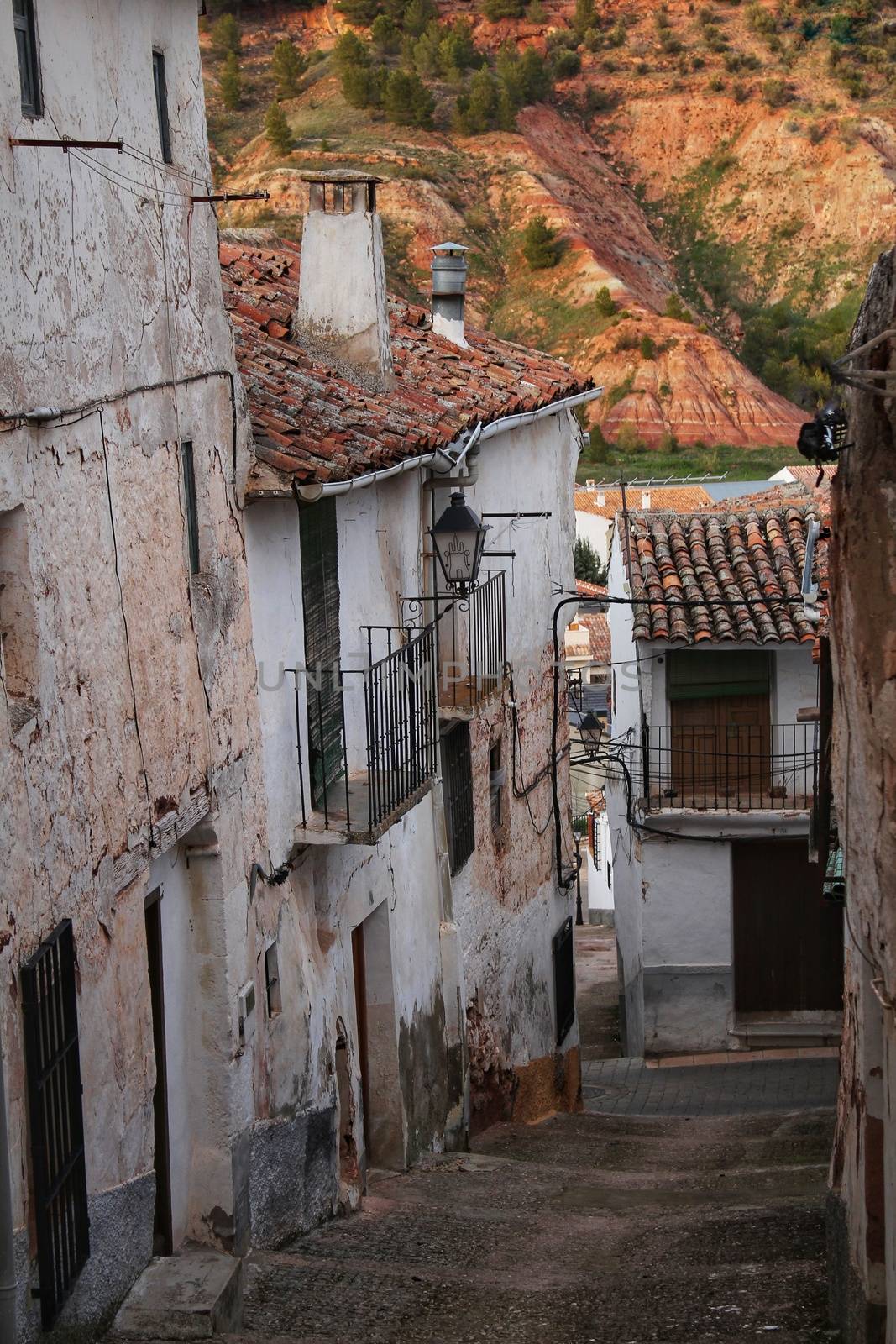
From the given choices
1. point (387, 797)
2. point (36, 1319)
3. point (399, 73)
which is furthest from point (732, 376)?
point (36, 1319)

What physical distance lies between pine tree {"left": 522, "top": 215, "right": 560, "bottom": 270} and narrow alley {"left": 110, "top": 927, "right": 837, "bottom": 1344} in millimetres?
68928

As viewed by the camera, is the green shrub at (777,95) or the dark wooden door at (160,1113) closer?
the dark wooden door at (160,1113)

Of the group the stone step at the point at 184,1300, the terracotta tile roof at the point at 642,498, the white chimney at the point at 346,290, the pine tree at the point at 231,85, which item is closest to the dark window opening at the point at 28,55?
the stone step at the point at 184,1300

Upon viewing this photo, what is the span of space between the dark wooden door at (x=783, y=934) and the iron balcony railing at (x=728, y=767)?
1.87 ft

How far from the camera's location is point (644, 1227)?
10.3m

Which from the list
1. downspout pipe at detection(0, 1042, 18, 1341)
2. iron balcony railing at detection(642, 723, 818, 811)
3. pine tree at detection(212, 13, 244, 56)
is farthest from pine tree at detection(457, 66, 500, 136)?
downspout pipe at detection(0, 1042, 18, 1341)

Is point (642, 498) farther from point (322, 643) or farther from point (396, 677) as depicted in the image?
point (322, 643)

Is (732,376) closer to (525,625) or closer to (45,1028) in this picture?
(525,625)

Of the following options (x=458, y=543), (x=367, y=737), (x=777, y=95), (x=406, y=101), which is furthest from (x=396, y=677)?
(x=777, y=95)

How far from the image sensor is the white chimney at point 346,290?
1243 centimetres

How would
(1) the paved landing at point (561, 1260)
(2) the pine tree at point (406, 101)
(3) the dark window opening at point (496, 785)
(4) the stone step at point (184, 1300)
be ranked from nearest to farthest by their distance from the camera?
1. (4) the stone step at point (184, 1300)
2. (1) the paved landing at point (561, 1260)
3. (3) the dark window opening at point (496, 785)
4. (2) the pine tree at point (406, 101)

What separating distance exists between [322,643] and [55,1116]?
15.6ft

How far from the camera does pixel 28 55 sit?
6.91m

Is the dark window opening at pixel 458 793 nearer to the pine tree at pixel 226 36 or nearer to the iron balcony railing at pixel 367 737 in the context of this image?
the iron balcony railing at pixel 367 737
